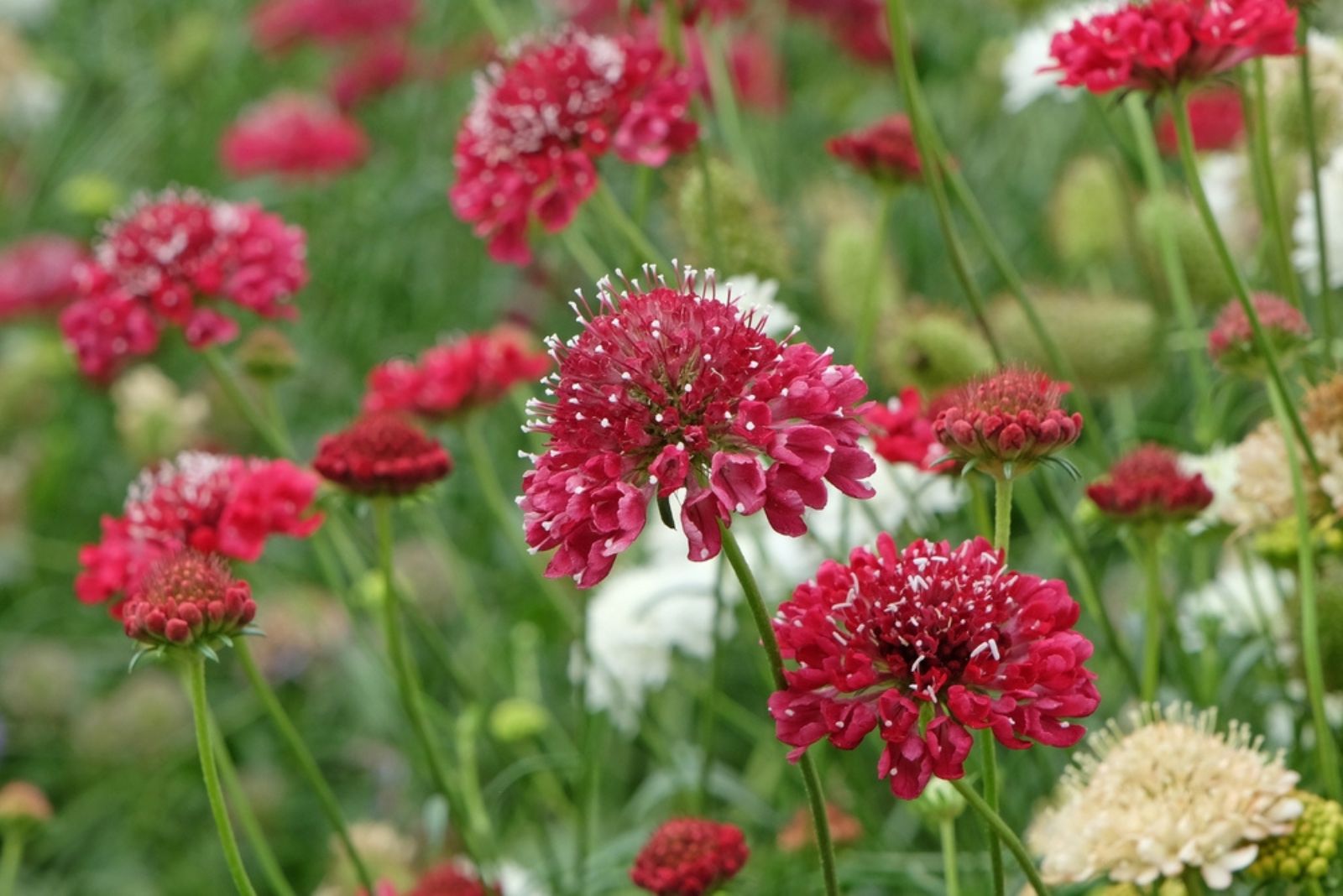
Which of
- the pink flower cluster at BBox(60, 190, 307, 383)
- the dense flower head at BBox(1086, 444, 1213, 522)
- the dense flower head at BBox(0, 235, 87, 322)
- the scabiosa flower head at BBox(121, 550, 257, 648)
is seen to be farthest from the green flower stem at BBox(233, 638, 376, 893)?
the dense flower head at BBox(0, 235, 87, 322)

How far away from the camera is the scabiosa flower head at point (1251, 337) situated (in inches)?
47.1

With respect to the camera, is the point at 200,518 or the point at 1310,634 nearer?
the point at 1310,634

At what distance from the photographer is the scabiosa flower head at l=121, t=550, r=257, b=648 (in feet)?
3.21

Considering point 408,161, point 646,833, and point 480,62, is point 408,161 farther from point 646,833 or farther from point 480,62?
point 646,833

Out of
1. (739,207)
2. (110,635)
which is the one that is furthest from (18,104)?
(739,207)

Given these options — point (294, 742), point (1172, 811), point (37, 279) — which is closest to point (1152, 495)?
point (1172, 811)

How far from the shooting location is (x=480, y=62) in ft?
9.98

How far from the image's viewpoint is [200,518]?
129 cm

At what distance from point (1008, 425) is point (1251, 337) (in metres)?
0.38

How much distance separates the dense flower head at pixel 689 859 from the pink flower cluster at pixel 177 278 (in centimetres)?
69

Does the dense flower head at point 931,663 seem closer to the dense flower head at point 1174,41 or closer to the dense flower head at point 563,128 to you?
the dense flower head at point 1174,41

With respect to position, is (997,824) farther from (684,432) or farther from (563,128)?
(563,128)

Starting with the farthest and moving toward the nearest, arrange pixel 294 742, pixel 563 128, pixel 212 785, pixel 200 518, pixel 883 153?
pixel 883 153, pixel 563 128, pixel 200 518, pixel 294 742, pixel 212 785

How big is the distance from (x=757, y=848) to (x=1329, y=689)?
65 centimetres
